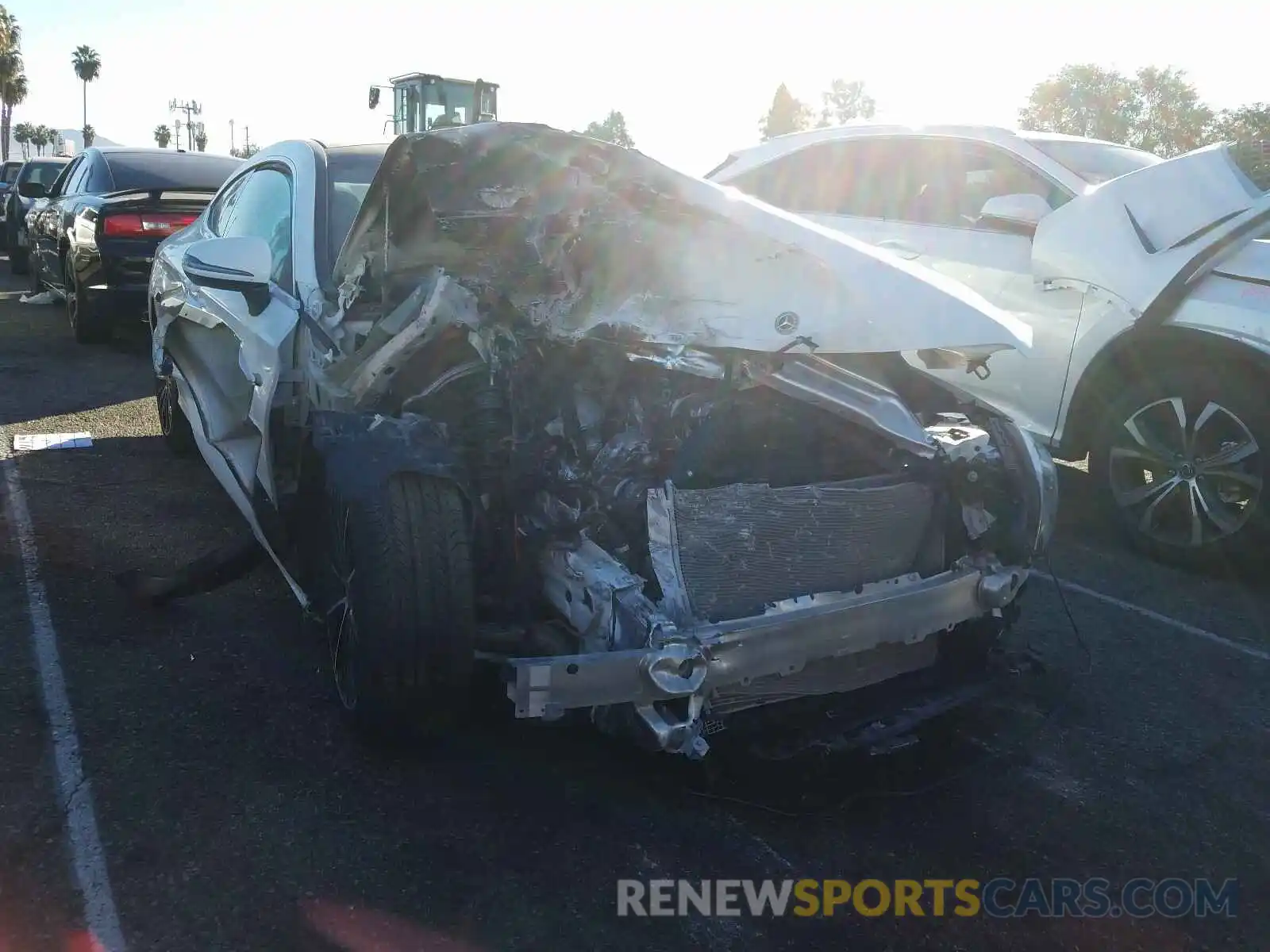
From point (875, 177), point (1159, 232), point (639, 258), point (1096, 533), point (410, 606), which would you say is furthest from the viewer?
point (875, 177)

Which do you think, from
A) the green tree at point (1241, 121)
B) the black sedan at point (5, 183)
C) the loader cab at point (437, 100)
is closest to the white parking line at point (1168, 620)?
the loader cab at point (437, 100)

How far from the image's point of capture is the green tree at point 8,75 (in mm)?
51969

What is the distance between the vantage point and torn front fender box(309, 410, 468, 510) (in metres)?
2.73

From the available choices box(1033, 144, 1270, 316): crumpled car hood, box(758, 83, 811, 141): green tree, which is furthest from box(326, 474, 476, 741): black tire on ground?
box(758, 83, 811, 141): green tree

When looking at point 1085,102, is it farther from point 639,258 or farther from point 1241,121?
point 639,258

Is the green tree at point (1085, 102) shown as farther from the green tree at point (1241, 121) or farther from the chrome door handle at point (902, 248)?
the chrome door handle at point (902, 248)

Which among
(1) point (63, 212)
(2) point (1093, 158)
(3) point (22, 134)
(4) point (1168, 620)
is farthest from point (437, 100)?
(3) point (22, 134)

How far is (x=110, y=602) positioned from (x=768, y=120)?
5125cm

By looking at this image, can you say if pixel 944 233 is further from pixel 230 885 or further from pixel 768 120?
pixel 768 120

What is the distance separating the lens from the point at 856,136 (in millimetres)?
6238

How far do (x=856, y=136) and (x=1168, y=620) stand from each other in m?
3.46

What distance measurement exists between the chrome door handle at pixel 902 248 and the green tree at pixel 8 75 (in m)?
58.9

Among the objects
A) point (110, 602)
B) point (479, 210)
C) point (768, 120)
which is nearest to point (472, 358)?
point (479, 210)

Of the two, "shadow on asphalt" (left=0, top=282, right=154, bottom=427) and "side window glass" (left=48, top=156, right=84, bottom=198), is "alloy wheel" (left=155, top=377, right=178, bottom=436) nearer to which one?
"shadow on asphalt" (left=0, top=282, right=154, bottom=427)
